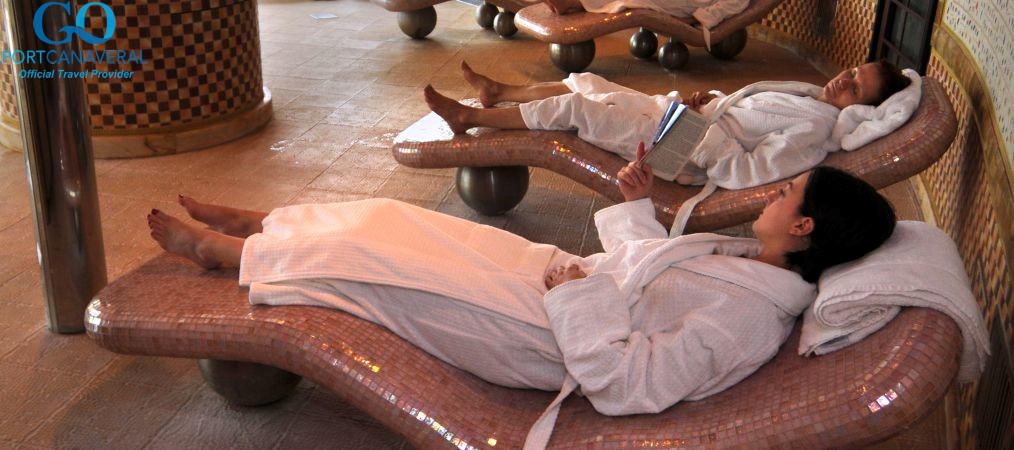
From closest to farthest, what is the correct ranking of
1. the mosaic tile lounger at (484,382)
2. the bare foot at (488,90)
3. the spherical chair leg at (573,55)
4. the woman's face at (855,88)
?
the mosaic tile lounger at (484,382) < the woman's face at (855,88) < the bare foot at (488,90) < the spherical chair leg at (573,55)

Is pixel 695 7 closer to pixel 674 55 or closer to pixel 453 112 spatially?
pixel 674 55

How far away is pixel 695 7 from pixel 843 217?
3901 millimetres

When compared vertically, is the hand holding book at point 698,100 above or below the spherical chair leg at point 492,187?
above

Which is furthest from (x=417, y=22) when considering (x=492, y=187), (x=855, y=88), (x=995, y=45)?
(x=995, y=45)

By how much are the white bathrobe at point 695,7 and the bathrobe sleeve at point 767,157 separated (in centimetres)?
260

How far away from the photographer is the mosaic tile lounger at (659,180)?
2609 millimetres

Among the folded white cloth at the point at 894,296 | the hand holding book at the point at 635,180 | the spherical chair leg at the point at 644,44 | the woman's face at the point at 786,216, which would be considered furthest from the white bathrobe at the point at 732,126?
the spherical chair leg at the point at 644,44

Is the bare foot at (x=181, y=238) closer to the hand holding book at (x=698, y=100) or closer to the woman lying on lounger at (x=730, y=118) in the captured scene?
the woman lying on lounger at (x=730, y=118)

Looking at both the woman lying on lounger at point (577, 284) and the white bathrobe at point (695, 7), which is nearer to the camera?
the woman lying on lounger at point (577, 284)

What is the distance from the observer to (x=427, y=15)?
253 inches

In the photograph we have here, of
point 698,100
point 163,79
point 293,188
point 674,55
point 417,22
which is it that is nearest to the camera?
point 698,100

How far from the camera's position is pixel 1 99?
4.06 meters

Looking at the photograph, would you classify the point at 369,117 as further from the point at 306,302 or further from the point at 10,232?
the point at 306,302

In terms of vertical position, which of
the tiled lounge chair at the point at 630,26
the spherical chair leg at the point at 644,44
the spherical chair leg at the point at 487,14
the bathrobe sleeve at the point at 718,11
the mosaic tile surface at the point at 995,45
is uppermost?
the mosaic tile surface at the point at 995,45
